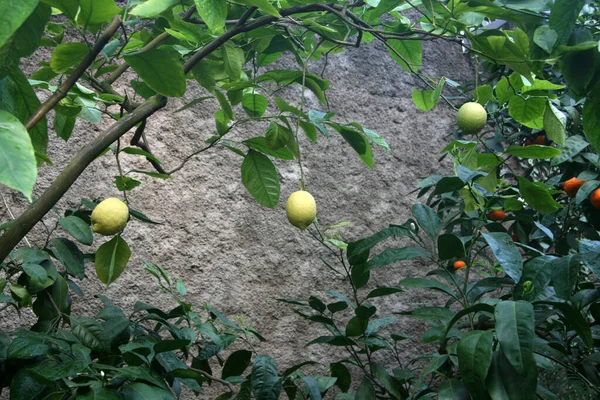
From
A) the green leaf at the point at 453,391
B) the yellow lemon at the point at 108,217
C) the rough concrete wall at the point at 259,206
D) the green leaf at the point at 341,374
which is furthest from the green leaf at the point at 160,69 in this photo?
the rough concrete wall at the point at 259,206

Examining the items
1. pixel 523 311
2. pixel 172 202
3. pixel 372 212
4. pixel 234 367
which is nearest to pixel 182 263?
pixel 172 202

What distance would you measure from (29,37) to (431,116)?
1990mm

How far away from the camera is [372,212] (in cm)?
219

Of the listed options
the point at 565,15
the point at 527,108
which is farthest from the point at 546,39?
the point at 527,108

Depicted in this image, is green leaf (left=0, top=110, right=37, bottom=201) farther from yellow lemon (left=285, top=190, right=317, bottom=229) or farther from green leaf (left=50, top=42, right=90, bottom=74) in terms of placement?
yellow lemon (left=285, top=190, right=317, bottom=229)

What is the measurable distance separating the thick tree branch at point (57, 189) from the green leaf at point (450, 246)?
2.03 feet

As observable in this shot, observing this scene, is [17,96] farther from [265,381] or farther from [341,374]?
[341,374]

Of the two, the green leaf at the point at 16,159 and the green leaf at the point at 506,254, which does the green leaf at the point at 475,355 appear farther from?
the green leaf at the point at 16,159

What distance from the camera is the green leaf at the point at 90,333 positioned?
1026 millimetres

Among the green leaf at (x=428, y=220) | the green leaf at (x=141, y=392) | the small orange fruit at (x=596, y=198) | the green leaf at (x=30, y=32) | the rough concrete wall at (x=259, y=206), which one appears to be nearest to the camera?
the green leaf at (x=30, y=32)

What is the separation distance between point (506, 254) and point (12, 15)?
87 cm

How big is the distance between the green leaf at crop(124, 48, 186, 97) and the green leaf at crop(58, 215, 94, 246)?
1.33 feet

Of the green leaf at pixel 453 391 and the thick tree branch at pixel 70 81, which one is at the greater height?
the thick tree branch at pixel 70 81

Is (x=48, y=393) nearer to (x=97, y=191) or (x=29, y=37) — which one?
(x=29, y=37)
